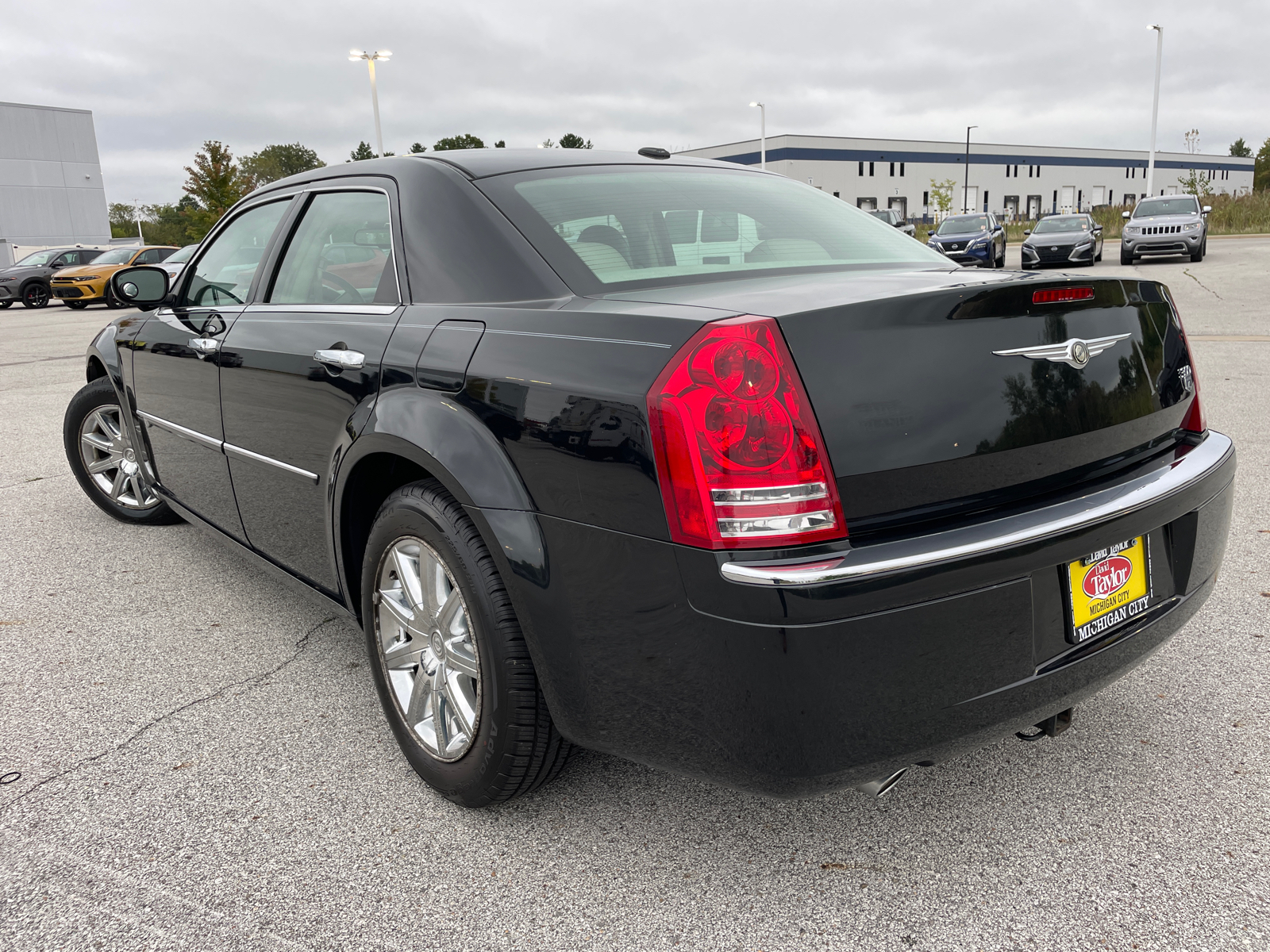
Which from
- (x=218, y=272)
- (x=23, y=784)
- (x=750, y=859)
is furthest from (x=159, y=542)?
(x=750, y=859)

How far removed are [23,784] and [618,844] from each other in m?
1.65

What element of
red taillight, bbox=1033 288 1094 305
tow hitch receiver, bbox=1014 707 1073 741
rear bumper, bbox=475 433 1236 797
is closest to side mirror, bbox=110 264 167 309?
rear bumper, bbox=475 433 1236 797

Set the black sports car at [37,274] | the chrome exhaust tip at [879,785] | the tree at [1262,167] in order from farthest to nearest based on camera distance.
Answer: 1. the tree at [1262,167]
2. the black sports car at [37,274]
3. the chrome exhaust tip at [879,785]

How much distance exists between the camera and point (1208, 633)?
10.4ft

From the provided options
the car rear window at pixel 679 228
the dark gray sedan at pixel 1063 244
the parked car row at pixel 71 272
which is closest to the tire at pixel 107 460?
the car rear window at pixel 679 228

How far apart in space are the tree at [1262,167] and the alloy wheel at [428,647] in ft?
381

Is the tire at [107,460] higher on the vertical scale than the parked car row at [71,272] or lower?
lower

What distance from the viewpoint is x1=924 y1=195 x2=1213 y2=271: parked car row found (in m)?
21.4

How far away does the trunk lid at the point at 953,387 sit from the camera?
172cm

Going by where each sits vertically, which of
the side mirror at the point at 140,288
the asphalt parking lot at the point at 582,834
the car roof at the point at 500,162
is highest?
the car roof at the point at 500,162

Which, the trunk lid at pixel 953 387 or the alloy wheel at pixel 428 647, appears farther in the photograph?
the alloy wheel at pixel 428 647

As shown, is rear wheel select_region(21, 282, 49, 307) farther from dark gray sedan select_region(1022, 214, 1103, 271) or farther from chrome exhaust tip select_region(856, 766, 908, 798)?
chrome exhaust tip select_region(856, 766, 908, 798)

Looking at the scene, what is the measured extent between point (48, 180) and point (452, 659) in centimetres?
6171

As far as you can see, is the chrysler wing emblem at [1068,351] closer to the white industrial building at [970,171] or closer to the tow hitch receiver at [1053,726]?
the tow hitch receiver at [1053,726]
